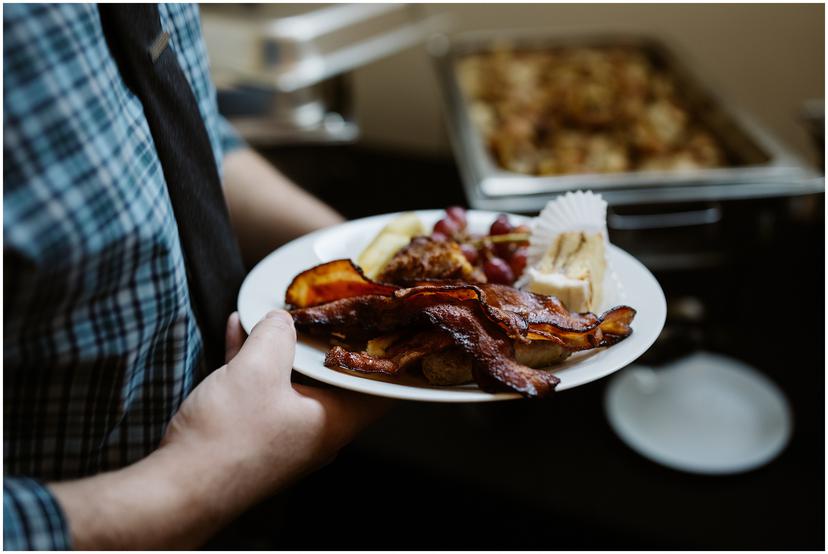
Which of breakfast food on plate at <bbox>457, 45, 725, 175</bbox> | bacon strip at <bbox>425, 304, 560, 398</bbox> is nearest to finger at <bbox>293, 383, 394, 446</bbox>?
bacon strip at <bbox>425, 304, 560, 398</bbox>

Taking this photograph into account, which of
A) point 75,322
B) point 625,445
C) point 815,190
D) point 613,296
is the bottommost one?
point 625,445

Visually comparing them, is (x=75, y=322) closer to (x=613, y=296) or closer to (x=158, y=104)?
(x=158, y=104)

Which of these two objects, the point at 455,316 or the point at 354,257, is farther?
the point at 354,257

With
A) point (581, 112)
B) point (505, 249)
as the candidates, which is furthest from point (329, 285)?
point (581, 112)

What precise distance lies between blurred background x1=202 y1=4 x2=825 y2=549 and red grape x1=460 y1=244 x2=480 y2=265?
43cm

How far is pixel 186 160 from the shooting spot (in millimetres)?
646

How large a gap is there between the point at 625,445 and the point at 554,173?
530mm

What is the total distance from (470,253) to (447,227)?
0.18 ft

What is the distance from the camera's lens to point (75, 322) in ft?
1.71

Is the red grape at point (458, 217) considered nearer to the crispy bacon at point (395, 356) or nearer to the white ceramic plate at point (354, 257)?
the white ceramic plate at point (354, 257)

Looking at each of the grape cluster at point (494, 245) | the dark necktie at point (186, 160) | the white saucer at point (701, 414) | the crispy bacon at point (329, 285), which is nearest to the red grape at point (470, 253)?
the grape cluster at point (494, 245)

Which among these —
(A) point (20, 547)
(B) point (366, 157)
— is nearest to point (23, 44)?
(A) point (20, 547)

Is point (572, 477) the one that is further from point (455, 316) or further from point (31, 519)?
point (31, 519)

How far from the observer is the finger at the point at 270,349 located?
1.94ft
